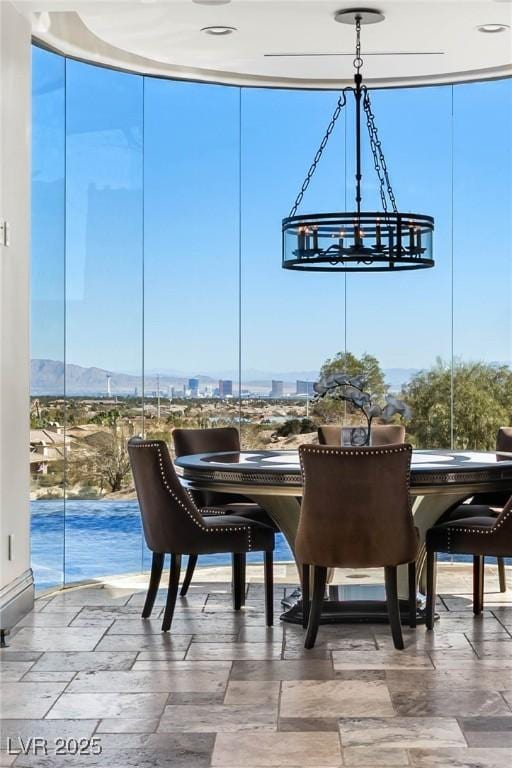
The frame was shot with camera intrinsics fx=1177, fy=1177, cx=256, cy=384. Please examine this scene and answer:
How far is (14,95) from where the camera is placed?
Answer: 566cm

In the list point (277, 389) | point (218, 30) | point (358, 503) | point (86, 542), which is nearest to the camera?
point (358, 503)

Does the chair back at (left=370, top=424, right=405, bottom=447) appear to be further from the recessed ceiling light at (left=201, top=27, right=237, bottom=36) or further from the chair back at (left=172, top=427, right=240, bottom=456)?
the recessed ceiling light at (left=201, top=27, right=237, bottom=36)

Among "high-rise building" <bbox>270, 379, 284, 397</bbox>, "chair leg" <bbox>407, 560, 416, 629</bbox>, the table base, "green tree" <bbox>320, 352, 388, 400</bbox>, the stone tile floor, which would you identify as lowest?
the stone tile floor

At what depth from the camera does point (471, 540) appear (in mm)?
5426

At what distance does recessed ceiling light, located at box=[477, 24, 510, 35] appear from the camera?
6484mm

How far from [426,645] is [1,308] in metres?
2.44

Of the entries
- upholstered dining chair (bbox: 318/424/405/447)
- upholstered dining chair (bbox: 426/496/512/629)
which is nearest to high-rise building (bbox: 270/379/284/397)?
upholstered dining chair (bbox: 318/424/405/447)

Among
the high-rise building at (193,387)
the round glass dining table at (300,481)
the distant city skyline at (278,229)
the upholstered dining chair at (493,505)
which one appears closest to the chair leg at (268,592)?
the round glass dining table at (300,481)

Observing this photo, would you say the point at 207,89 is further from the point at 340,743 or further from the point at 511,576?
the point at 340,743

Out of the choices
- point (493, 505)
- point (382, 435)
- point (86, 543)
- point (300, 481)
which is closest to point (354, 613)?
point (300, 481)

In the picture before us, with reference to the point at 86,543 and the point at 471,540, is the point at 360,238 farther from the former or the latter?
the point at 86,543

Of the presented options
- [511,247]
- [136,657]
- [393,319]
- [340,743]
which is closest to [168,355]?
[393,319]

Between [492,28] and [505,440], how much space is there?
7.62 ft

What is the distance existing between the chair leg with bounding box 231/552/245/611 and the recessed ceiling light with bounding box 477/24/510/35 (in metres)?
3.18
